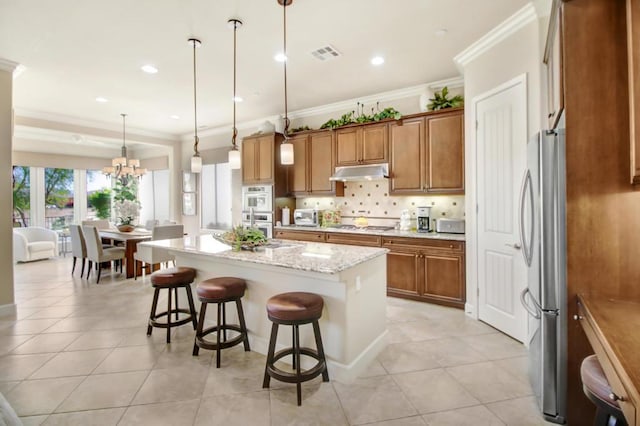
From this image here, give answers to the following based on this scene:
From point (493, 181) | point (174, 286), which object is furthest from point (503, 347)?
point (174, 286)

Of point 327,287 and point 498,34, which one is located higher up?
point 498,34

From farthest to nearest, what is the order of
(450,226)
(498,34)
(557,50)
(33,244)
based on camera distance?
(33,244) → (450,226) → (498,34) → (557,50)

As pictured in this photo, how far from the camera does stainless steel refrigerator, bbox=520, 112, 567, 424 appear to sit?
1.84m

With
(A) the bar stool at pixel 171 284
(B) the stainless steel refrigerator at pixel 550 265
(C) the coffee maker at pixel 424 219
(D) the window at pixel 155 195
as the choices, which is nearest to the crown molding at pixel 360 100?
(C) the coffee maker at pixel 424 219

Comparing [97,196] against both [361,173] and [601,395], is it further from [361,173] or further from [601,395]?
[601,395]

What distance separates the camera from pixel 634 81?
1.56m

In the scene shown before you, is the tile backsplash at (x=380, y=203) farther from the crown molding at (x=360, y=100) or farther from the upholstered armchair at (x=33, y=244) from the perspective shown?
the upholstered armchair at (x=33, y=244)

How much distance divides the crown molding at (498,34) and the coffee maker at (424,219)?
5.97ft

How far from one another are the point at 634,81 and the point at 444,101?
8.91 ft

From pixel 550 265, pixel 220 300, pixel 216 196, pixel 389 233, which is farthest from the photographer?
pixel 216 196

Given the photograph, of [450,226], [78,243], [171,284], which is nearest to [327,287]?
[171,284]

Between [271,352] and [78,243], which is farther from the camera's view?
[78,243]

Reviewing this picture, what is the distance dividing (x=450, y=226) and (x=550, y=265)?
2.26 meters

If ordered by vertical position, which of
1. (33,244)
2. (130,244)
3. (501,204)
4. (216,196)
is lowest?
(33,244)
